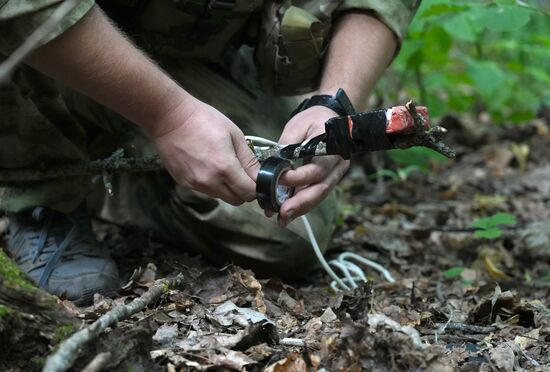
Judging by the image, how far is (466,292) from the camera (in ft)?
8.46

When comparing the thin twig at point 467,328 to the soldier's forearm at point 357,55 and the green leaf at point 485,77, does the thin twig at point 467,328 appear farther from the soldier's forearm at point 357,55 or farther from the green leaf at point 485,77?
the green leaf at point 485,77

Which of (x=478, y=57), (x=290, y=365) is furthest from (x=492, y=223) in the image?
(x=478, y=57)

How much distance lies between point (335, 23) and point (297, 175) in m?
0.93

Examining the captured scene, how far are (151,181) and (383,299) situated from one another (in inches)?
45.2

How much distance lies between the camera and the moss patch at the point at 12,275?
1517 millimetres

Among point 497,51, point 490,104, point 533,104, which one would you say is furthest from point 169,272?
point 497,51

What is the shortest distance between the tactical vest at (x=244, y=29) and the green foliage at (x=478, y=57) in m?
0.90

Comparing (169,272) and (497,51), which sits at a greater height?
(169,272)

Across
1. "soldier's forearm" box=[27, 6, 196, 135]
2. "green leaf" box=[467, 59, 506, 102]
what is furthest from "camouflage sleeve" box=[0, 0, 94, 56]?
"green leaf" box=[467, 59, 506, 102]

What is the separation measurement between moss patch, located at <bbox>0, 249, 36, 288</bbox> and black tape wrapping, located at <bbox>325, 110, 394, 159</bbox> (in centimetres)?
90

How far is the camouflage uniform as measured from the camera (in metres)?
2.49

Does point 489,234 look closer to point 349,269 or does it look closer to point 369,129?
point 349,269

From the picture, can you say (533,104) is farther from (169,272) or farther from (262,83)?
(169,272)

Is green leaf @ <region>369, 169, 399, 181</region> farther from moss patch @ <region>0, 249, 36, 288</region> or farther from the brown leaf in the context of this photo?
moss patch @ <region>0, 249, 36, 288</region>
